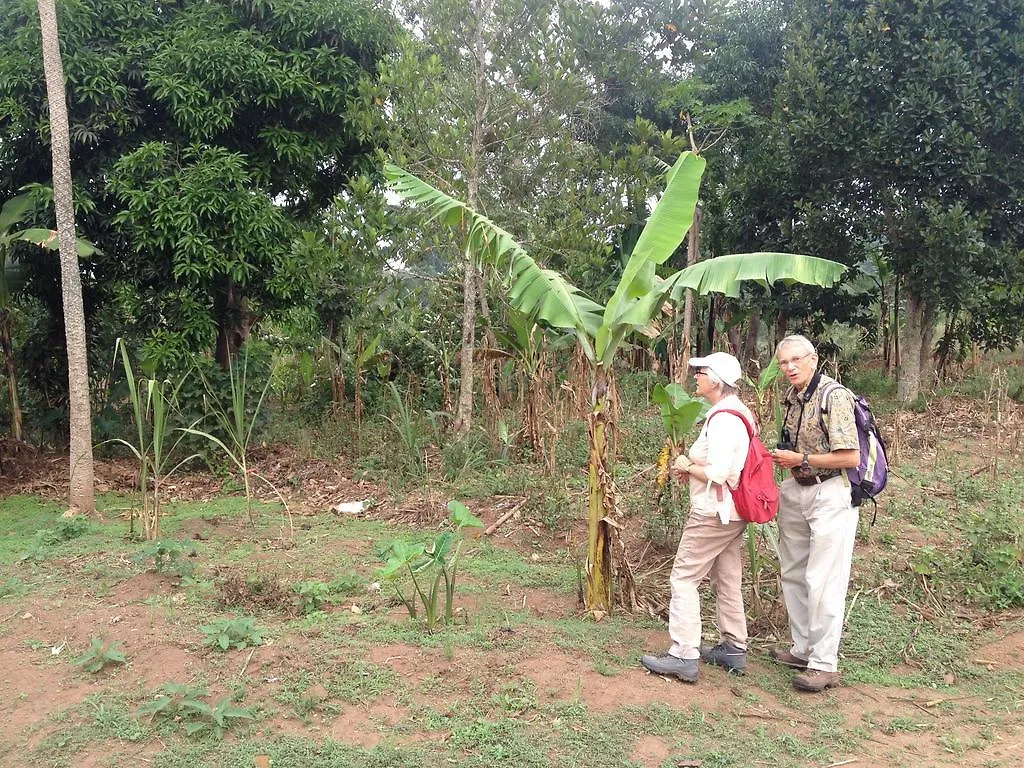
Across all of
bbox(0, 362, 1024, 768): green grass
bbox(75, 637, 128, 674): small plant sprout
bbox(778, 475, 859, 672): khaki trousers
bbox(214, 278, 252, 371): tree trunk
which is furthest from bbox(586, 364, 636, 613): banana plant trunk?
bbox(214, 278, 252, 371): tree trunk

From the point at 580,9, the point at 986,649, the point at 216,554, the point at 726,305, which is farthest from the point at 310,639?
the point at 726,305

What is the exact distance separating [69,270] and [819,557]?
19.5ft

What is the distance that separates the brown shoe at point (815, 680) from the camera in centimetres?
385

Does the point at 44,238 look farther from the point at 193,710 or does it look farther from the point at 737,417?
the point at 737,417

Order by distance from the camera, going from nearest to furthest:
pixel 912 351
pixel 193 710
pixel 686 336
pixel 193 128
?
1. pixel 193 710
2. pixel 686 336
3. pixel 193 128
4. pixel 912 351

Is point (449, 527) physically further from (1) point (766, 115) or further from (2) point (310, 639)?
(1) point (766, 115)

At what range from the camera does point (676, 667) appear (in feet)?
12.5

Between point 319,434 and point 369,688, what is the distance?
5.61 meters

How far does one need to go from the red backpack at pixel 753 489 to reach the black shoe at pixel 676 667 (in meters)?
0.77

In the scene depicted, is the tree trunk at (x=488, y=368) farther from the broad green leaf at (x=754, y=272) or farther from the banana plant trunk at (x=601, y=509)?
the broad green leaf at (x=754, y=272)

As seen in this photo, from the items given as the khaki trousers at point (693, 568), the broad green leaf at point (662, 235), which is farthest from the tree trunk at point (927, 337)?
the khaki trousers at point (693, 568)

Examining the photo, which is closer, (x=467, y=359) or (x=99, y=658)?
(x=99, y=658)

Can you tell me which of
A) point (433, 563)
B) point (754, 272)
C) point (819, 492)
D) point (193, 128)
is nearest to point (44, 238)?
point (193, 128)

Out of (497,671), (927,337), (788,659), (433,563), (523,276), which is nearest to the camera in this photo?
(497,671)
